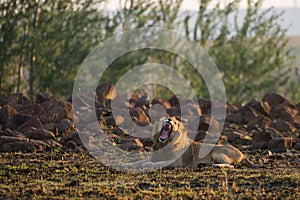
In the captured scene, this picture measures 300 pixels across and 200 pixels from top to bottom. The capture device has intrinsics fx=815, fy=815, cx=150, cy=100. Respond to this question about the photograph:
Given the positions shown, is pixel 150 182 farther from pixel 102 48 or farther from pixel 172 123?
pixel 102 48

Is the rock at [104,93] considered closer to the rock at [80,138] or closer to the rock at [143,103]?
the rock at [143,103]

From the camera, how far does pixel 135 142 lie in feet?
49.4

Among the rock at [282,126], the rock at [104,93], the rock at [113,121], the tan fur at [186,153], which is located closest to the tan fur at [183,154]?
the tan fur at [186,153]

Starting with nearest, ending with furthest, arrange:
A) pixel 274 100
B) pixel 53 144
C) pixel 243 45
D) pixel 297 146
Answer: pixel 53 144 < pixel 297 146 < pixel 274 100 < pixel 243 45

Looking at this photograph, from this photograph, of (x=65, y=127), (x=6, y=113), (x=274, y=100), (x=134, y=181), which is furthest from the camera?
(x=274, y=100)

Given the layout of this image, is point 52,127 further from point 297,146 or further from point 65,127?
point 297,146

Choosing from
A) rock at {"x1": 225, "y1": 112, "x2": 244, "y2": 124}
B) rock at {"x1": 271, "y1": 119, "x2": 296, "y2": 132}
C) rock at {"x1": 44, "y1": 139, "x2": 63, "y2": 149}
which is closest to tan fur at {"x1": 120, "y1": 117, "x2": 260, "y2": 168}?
rock at {"x1": 44, "y1": 139, "x2": 63, "y2": 149}

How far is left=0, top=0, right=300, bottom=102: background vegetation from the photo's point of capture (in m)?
31.8

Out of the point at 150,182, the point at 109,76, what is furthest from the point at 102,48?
the point at 150,182

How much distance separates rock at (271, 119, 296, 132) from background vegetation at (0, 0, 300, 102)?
45.2 ft

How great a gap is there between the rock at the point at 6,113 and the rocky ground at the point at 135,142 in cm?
2

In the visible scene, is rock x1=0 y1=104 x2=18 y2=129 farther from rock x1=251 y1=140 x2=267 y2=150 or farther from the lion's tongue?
the lion's tongue

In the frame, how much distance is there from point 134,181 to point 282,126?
28.9ft

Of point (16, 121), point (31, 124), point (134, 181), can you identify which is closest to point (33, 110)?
point (16, 121)
